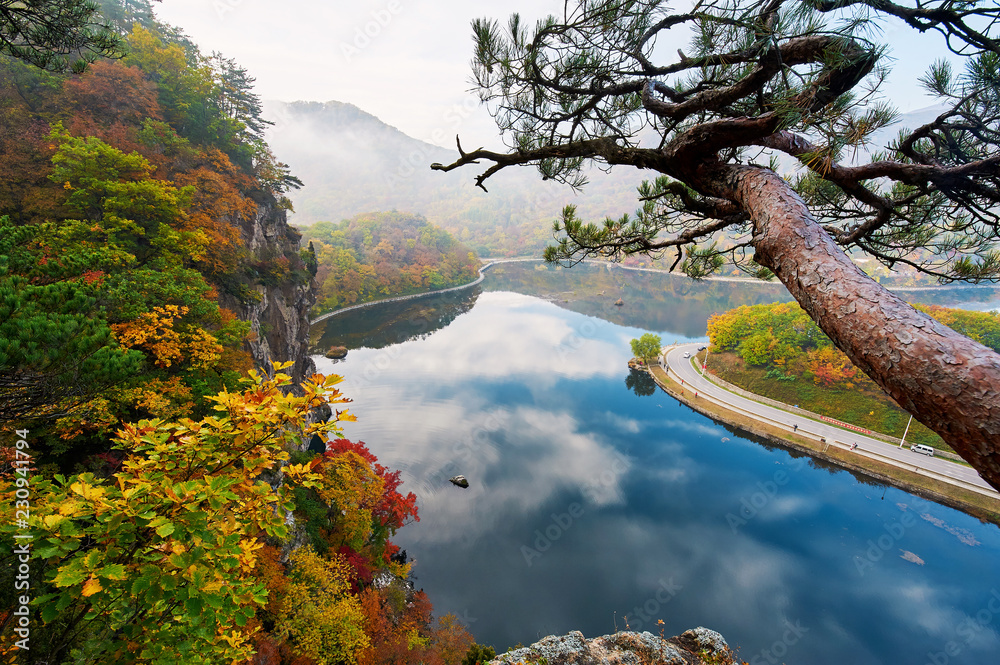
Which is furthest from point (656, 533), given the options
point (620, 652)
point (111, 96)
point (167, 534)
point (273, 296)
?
point (111, 96)

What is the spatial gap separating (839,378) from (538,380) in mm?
20310

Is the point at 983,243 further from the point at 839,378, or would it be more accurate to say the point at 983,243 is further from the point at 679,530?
the point at 839,378

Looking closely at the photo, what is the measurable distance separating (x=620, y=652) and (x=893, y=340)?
27.6 ft

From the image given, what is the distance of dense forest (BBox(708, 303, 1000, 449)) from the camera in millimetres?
22031

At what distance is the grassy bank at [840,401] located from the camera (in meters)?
21.0

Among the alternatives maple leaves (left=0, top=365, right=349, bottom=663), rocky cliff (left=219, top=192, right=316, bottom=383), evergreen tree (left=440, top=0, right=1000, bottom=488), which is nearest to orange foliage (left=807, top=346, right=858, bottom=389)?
evergreen tree (left=440, top=0, right=1000, bottom=488)

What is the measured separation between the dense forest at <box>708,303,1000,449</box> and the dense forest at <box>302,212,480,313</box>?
1540 inches

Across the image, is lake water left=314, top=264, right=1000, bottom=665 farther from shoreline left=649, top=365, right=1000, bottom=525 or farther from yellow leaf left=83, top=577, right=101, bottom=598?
yellow leaf left=83, top=577, right=101, bottom=598

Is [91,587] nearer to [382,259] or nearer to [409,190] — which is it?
[382,259]

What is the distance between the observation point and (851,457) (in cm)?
1930

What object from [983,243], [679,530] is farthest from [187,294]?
[679,530]

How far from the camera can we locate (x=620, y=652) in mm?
6918

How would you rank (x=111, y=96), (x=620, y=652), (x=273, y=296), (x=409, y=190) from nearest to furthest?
(x=620, y=652) < (x=111, y=96) < (x=273, y=296) < (x=409, y=190)

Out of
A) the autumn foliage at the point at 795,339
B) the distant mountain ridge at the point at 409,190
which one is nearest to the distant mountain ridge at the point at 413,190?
the distant mountain ridge at the point at 409,190
